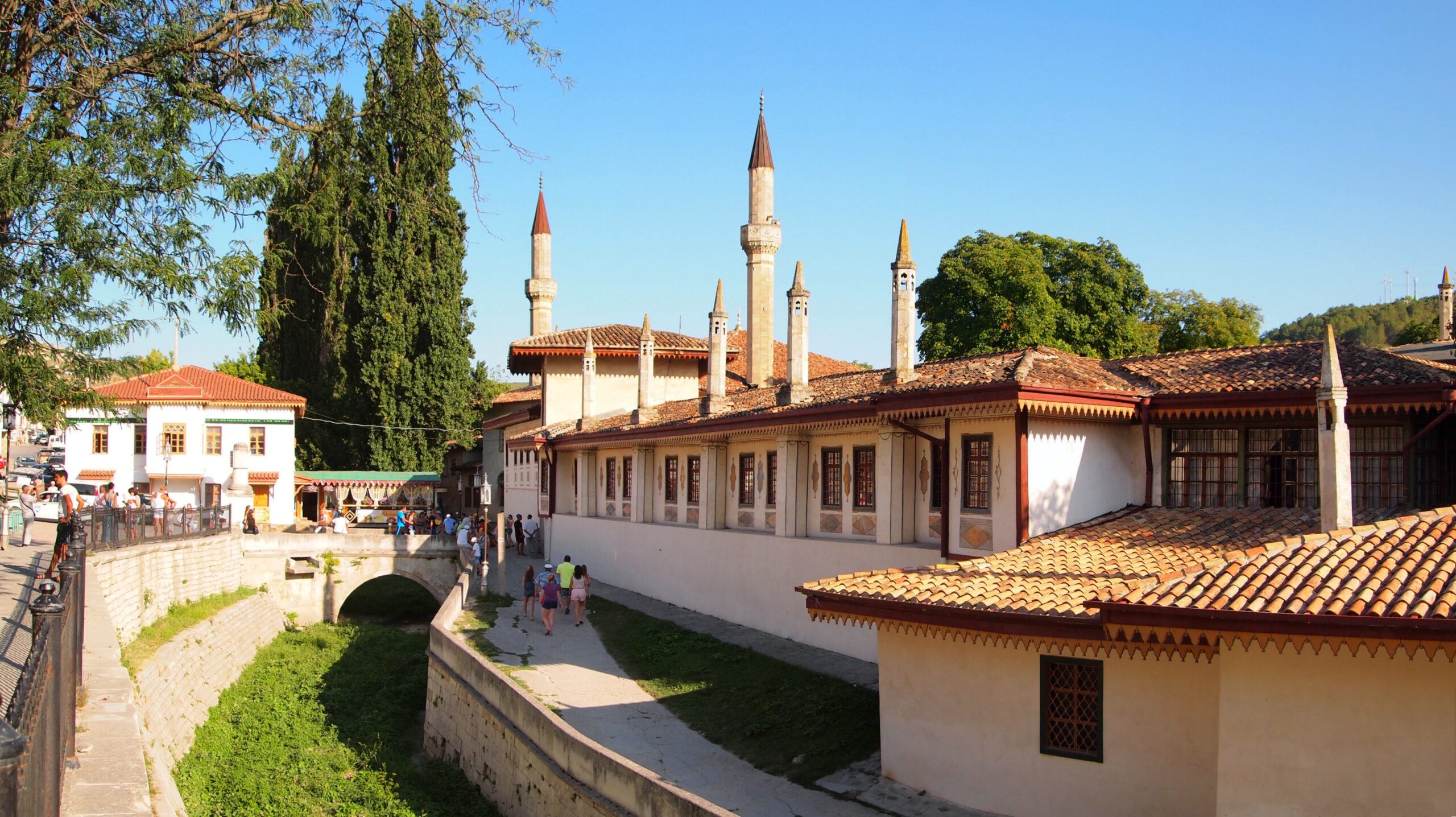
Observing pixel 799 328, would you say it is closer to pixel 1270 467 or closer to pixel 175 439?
pixel 1270 467

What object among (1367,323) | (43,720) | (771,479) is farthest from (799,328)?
(1367,323)

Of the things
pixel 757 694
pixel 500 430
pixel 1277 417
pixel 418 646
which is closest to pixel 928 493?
pixel 757 694

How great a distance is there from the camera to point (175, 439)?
38.0 m

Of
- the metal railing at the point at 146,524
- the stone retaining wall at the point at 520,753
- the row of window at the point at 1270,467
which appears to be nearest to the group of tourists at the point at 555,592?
the stone retaining wall at the point at 520,753

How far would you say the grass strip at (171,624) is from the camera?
49.6 feet

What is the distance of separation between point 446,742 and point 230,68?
38.7 ft

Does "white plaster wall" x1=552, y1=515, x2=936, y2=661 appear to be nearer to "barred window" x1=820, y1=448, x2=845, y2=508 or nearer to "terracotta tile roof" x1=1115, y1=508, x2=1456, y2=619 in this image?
"barred window" x1=820, y1=448, x2=845, y2=508

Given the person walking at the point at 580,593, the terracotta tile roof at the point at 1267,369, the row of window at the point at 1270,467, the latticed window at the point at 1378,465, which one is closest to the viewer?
the terracotta tile roof at the point at 1267,369

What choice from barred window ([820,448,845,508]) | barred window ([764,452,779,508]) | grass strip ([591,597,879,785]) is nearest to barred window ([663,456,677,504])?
barred window ([764,452,779,508])

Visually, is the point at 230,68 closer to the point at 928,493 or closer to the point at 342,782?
the point at 928,493

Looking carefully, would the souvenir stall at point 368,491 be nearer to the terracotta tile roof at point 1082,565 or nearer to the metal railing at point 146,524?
the metal railing at point 146,524

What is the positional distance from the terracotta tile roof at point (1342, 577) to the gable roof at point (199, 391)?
3655cm

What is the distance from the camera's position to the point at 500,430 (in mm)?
41500

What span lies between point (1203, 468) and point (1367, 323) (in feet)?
155
